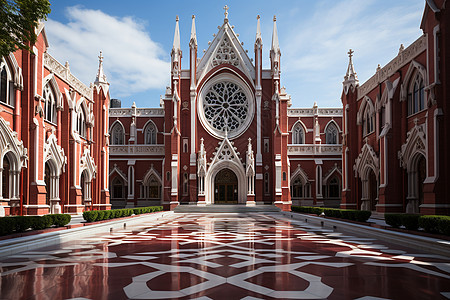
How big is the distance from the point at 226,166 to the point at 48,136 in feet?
60.2

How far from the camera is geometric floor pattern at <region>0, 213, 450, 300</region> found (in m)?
6.18

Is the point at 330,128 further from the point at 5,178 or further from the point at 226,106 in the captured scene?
the point at 5,178

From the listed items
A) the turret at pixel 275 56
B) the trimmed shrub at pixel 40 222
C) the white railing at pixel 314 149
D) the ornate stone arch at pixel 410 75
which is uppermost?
the turret at pixel 275 56

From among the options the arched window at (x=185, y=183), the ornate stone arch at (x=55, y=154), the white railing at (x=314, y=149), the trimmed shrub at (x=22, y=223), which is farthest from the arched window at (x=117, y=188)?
the trimmed shrub at (x=22, y=223)

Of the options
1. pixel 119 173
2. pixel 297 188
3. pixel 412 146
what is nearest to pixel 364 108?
pixel 412 146

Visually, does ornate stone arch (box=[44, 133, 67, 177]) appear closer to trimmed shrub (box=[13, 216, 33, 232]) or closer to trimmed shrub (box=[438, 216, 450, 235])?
trimmed shrub (box=[13, 216, 33, 232])

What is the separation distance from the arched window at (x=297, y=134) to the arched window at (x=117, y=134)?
21.3m

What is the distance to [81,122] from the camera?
30.1 metres

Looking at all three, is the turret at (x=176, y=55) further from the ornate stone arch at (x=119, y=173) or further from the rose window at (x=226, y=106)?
the ornate stone arch at (x=119, y=173)

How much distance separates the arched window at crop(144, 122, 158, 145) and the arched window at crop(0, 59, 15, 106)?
955 inches

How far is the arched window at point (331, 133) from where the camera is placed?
44844 millimetres

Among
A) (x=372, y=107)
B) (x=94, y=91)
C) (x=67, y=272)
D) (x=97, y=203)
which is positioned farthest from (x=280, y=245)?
(x=94, y=91)

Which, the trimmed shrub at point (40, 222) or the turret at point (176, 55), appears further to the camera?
the turret at point (176, 55)

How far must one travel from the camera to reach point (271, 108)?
3878cm
